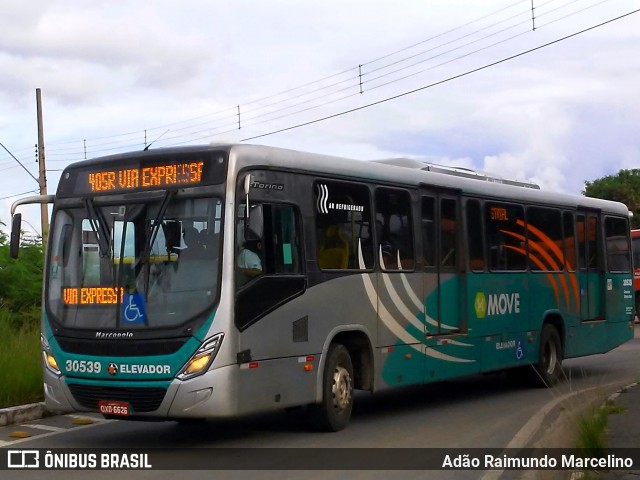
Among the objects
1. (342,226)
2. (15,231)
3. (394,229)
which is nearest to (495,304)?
(394,229)

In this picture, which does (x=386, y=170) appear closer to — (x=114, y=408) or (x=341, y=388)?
(x=341, y=388)

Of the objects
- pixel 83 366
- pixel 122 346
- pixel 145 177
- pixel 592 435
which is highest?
pixel 145 177

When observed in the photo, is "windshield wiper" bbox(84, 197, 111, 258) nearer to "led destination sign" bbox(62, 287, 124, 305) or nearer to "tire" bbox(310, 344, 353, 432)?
"led destination sign" bbox(62, 287, 124, 305)

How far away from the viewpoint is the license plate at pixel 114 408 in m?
10.2

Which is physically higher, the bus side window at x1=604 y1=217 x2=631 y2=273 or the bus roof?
the bus roof

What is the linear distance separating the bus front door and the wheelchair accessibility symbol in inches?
184

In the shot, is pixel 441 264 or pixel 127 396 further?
pixel 441 264

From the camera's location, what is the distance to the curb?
12.4 metres

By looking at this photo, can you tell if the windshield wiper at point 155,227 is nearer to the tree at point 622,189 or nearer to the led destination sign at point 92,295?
the led destination sign at point 92,295

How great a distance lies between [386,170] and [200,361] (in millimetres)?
4420

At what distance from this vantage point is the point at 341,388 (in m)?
11.8

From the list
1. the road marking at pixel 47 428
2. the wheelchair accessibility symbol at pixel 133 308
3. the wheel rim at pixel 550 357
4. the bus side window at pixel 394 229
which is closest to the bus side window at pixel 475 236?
the bus side window at pixel 394 229

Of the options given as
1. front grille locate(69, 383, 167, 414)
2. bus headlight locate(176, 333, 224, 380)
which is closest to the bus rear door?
bus headlight locate(176, 333, 224, 380)

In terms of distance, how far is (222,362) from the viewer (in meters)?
9.96
